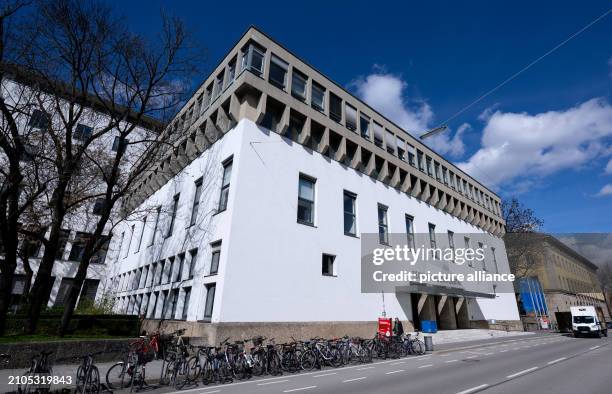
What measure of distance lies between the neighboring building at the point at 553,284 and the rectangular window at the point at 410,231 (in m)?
24.4

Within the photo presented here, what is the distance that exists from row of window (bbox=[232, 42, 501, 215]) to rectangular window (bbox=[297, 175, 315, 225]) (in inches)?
219

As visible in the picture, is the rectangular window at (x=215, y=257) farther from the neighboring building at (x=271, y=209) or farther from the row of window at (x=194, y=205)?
the row of window at (x=194, y=205)

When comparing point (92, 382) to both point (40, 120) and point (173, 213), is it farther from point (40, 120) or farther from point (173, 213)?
point (173, 213)

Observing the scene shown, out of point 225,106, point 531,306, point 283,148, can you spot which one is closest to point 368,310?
point 283,148

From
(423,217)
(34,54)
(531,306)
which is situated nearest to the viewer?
(34,54)

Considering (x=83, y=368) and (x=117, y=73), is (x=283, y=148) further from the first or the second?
(x=83, y=368)

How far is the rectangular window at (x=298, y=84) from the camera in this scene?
21.3m

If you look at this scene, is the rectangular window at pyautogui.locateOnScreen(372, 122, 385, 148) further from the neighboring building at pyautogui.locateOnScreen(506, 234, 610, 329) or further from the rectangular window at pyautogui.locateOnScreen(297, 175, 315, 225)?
the neighboring building at pyautogui.locateOnScreen(506, 234, 610, 329)

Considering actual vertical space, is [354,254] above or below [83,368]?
above

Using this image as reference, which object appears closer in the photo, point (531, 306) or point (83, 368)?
point (83, 368)

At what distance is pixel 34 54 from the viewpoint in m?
13.2

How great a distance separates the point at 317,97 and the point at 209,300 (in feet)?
50.3

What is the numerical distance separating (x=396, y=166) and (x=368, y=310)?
13.0 metres

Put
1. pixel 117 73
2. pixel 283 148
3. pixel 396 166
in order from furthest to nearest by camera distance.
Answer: pixel 396 166 → pixel 283 148 → pixel 117 73
